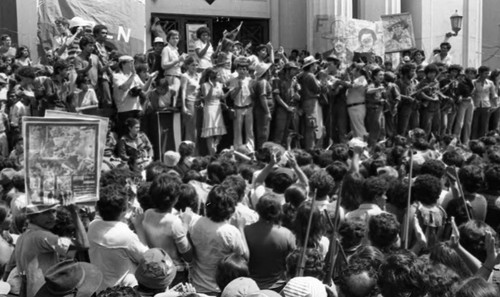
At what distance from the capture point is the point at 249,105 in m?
13.7

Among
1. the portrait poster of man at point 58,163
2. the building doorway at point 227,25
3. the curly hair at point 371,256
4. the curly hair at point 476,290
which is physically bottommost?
the curly hair at point 371,256

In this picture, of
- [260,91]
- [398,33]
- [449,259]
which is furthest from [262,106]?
[449,259]

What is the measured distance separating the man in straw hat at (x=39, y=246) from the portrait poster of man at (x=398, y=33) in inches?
548

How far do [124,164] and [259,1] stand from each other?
13172 millimetres

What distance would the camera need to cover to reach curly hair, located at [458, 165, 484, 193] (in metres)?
6.74

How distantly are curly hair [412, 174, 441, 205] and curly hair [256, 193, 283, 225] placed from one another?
1167 mm

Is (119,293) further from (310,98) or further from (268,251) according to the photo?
(310,98)

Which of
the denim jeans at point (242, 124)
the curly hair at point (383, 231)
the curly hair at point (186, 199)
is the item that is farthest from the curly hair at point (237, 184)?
the denim jeans at point (242, 124)

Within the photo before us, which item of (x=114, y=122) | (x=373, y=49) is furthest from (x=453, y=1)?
(x=114, y=122)

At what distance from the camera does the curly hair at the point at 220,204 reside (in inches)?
229

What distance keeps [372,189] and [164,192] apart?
167cm

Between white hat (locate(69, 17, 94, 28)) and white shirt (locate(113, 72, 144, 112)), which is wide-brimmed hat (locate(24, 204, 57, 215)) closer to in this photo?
white shirt (locate(113, 72, 144, 112))

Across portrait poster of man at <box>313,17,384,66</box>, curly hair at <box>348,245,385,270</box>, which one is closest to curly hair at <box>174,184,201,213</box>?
curly hair at <box>348,245,385,270</box>

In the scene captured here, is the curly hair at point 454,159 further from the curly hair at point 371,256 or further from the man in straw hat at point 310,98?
the man in straw hat at point 310,98
